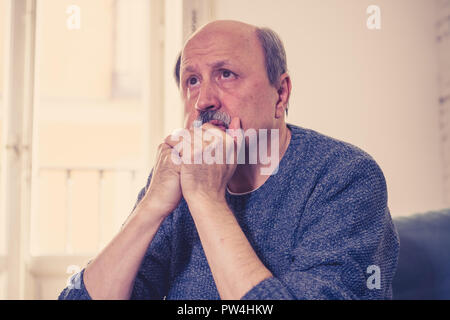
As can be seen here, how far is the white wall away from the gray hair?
44.1 inches

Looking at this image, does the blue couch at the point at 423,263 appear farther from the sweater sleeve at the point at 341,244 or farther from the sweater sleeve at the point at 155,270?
the sweater sleeve at the point at 155,270

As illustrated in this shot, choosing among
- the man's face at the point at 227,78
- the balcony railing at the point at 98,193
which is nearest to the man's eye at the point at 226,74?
the man's face at the point at 227,78

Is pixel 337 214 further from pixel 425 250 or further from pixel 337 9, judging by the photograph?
pixel 337 9

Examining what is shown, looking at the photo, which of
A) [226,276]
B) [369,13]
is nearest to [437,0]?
[369,13]

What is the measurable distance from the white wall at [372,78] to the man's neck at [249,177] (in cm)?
120

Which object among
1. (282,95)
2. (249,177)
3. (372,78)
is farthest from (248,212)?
(372,78)

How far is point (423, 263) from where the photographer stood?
1152mm

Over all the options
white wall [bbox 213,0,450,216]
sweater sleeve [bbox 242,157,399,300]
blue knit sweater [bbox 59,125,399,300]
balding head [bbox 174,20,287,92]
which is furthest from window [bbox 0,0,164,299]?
sweater sleeve [bbox 242,157,399,300]

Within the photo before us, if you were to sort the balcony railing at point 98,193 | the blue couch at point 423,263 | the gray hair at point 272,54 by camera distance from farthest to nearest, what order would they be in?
the balcony railing at point 98,193 < the blue couch at point 423,263 < the gray hair at point 272,54

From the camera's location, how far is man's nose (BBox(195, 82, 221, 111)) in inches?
34.9

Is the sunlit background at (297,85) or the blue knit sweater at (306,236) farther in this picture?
the sunlit background at (297,85)

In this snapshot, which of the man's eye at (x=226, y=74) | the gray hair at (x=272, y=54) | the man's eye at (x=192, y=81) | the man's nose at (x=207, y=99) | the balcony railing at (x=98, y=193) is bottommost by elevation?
the balcony railing at (x=98, y=193)

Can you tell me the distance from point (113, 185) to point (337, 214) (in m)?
3.20

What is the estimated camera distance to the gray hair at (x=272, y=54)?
38.8 inches
